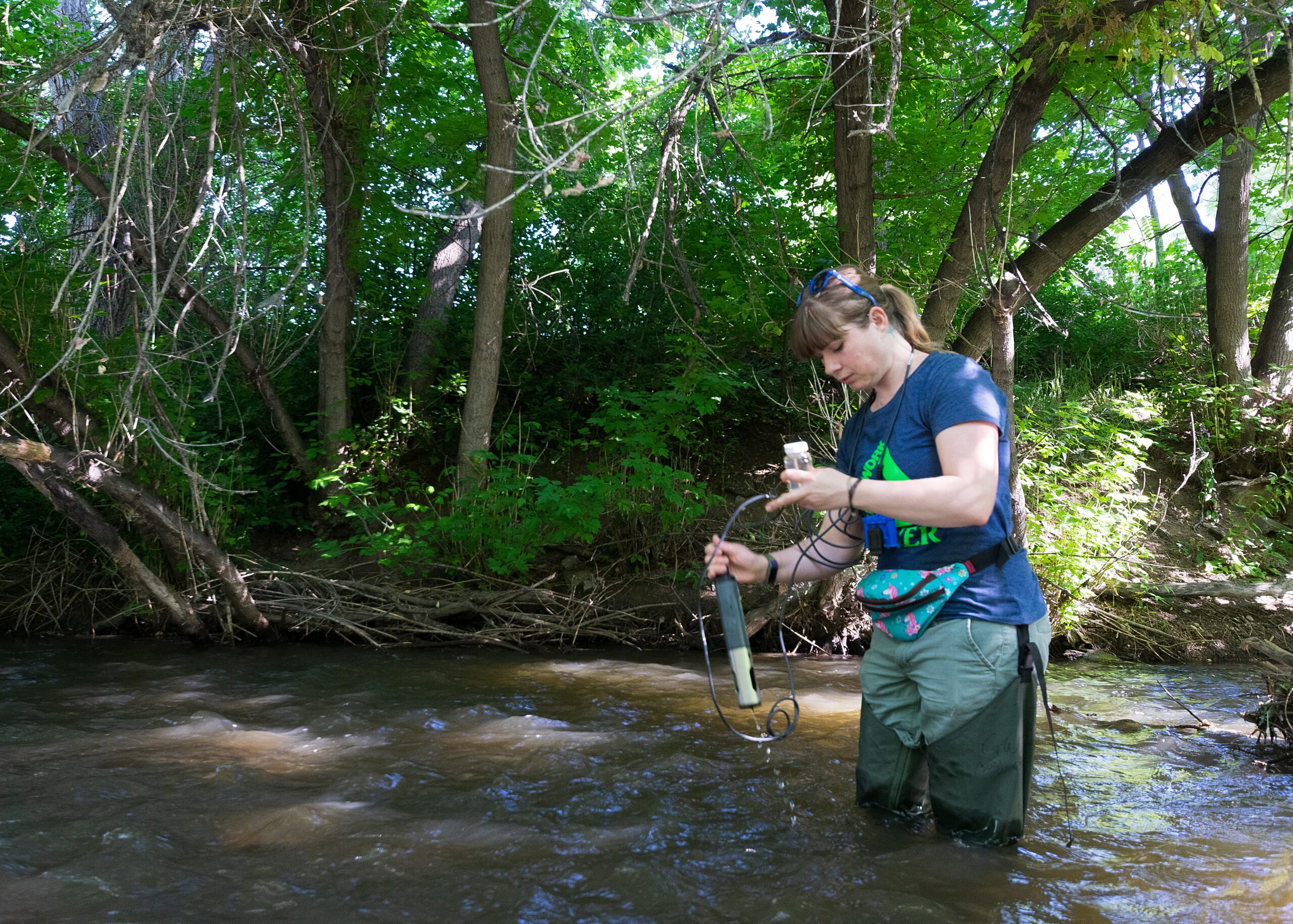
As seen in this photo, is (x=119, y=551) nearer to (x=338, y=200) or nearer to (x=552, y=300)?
(x=338, y=200)

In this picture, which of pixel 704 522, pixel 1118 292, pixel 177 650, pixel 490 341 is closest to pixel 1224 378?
pixel 1118 292

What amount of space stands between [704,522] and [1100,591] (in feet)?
9.63

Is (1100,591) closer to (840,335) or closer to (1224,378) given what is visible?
(1224,378)

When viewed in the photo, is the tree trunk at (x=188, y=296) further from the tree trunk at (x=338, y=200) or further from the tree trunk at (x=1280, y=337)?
the tree trunk at (x=1280, y=337)

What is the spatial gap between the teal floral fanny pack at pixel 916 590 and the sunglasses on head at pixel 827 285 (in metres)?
0.79

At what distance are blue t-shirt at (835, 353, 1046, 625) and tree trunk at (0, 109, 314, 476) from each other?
312 cm

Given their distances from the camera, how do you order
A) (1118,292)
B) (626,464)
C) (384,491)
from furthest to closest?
(1118,292)
(384,491)
(626,464)

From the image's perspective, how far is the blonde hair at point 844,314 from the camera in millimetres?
2742

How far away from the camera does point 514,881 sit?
2.87 m

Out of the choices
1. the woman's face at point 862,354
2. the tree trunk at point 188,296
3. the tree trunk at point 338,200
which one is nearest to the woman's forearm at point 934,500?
the woman's face at point 862,354

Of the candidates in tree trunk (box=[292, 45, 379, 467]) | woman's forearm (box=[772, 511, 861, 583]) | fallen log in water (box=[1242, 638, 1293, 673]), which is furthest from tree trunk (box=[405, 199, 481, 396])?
fallen log in water (box=[1242, 638, 1293, 673])

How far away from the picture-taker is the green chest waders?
2.70 m

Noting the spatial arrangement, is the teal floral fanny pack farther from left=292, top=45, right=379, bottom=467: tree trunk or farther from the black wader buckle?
left=292, top=45, right=379, bottom=467: tree trunk

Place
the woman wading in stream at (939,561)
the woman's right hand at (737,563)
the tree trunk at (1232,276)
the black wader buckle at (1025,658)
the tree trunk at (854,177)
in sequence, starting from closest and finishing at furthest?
the woman wading in stream at (939,561), the black wader buckle at (1025,658), the woman's right hand at (737,563), the tree trunk at (854,177), the tree trunk at (1232,276)
